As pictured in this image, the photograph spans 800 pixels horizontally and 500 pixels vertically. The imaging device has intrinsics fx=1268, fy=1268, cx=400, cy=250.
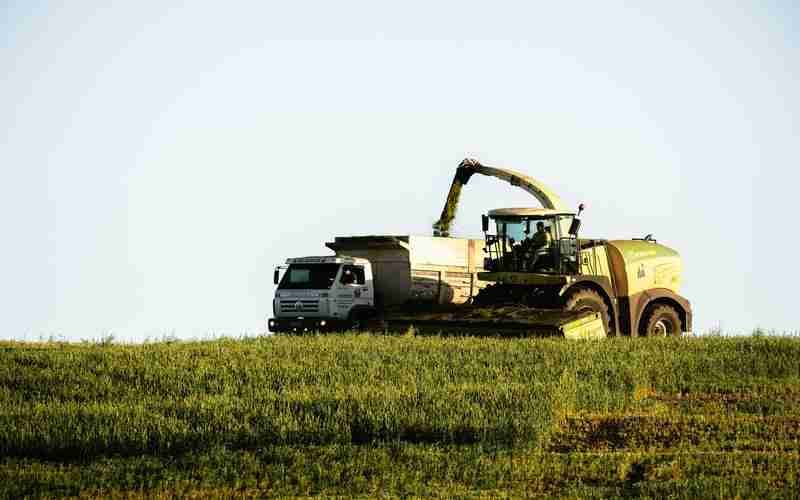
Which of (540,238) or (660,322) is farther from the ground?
(540,238)

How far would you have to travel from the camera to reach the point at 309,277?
35.4 metres

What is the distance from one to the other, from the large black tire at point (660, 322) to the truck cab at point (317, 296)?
26.7ft

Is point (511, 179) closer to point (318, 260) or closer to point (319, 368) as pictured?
point (318, 260)

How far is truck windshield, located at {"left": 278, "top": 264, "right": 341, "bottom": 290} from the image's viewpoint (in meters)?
35.2

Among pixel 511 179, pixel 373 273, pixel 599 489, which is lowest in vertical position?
pixel 599 489

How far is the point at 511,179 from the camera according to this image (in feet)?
129

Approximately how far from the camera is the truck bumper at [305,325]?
35.1m

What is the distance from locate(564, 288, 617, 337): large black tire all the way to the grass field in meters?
4.19

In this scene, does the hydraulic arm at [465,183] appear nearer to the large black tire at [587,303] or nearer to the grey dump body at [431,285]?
the grey dump body at [431,285]

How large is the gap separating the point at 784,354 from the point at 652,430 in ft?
27.8

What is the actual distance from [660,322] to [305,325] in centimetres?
1020

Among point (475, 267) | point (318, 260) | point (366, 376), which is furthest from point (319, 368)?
point (475, 267)

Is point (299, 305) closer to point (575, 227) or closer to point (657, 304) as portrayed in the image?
point (575, 227)

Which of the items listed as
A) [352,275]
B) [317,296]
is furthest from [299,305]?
[352,275]
